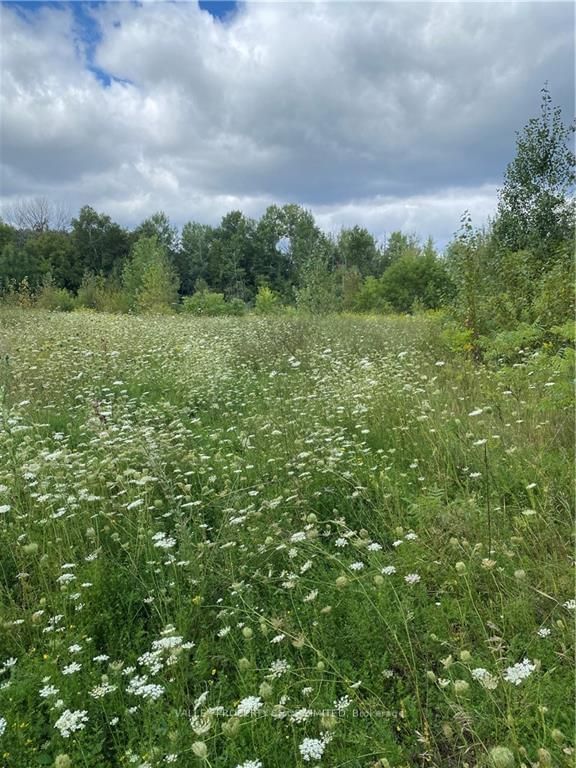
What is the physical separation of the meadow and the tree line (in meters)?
3.52

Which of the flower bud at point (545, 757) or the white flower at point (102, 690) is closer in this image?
the flower bud at point (545, 757)

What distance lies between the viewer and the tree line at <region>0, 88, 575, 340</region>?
8164mm

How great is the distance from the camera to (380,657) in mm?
1986

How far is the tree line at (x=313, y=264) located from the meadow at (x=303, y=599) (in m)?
3.52

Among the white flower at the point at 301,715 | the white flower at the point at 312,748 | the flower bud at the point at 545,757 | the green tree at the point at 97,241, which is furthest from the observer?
the green tree at the point at 97,241

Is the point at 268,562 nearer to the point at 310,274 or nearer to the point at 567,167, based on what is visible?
the point at 567,167

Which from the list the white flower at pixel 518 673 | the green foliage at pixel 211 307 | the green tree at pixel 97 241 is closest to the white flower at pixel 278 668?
the white flower at pixel 518 673

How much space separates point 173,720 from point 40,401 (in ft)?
15.5

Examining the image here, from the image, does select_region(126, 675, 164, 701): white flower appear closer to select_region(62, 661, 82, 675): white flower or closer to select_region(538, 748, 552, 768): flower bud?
select_region(62, 661, 82, 675): white flower

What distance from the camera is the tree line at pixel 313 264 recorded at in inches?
321

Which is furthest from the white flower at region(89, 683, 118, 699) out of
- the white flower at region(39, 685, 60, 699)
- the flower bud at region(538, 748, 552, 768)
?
the flower bud at region(538, 748, 552, 768)

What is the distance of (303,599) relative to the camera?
2225mm

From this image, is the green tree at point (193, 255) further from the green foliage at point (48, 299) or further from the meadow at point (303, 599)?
the meadow at point (303, 599)

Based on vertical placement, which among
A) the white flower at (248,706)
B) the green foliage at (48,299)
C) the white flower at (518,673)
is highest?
the green foliage at (48,299)
